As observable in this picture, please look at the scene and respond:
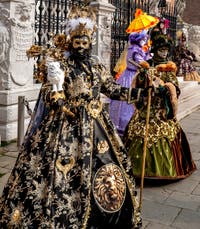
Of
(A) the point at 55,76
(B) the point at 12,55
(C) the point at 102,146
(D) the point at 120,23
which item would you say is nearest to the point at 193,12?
(D) the point at 120,23

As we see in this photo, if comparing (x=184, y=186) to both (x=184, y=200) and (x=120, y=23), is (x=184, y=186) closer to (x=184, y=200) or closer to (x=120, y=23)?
(x=184, y=200)

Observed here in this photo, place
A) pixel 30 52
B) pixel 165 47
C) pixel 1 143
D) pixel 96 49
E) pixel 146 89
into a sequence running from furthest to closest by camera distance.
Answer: pixel 96 49, pixel 1 143, pixel 165 47, pixel 146 89, pixel 30 52

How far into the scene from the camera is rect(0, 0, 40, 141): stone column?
608 centimetres

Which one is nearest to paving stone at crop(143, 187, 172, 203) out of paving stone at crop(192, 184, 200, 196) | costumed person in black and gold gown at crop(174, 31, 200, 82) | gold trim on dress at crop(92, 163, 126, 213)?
paving stone at crop(192, 184, 200, 196)

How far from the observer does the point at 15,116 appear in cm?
630

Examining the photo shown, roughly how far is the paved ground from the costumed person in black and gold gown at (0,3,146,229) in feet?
2.06

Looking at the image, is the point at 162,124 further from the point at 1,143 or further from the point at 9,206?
the point at 1,143

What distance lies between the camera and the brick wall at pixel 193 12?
27562 mm

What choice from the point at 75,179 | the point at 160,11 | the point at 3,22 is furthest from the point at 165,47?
the point at 160,11

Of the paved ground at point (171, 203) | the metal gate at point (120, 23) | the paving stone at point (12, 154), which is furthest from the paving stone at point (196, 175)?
the metal gate at point (120, 23)

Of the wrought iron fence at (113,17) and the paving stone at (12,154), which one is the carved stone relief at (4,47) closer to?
the wrought iron fence at (113,17)

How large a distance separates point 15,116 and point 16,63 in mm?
899

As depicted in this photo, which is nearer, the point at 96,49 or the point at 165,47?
the point at 165,47

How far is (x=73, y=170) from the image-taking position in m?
2.79
